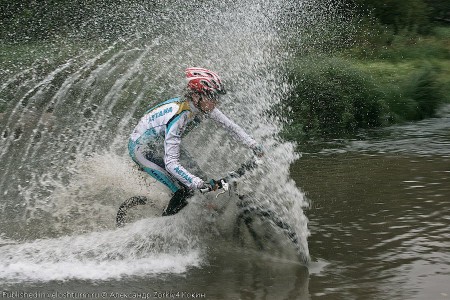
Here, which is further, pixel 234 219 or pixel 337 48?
pixel 337 48

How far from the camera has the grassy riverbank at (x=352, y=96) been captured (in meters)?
15.0

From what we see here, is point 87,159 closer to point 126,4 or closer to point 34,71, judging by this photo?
point 34,71

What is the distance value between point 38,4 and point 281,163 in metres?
17.2

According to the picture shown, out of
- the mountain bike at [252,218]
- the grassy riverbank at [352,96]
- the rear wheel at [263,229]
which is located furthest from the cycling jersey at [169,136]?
the grassy riverbank at [352,96]

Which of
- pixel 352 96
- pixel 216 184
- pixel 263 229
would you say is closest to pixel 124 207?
pixel 216 184

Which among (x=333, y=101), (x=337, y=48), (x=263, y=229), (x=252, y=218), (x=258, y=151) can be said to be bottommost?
(x=333, y=101)

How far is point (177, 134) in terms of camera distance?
709 centimetres

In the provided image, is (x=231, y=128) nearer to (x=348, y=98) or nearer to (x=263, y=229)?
(x=263, y=229)

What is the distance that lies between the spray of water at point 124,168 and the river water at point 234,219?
2 centimetres

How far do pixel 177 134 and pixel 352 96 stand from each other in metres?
9.11

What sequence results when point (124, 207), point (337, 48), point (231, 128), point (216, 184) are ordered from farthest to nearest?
point (337, 48)
point (124, 207)
point (231, 128)
point (216, 184)

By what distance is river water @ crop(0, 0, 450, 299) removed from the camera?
20.6ft

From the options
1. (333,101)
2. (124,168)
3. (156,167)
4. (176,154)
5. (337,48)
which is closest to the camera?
(176,154)

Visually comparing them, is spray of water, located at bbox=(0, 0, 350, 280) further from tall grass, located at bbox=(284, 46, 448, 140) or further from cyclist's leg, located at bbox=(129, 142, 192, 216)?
tall grass, located at bbox=(284, 46, 448, 140)
